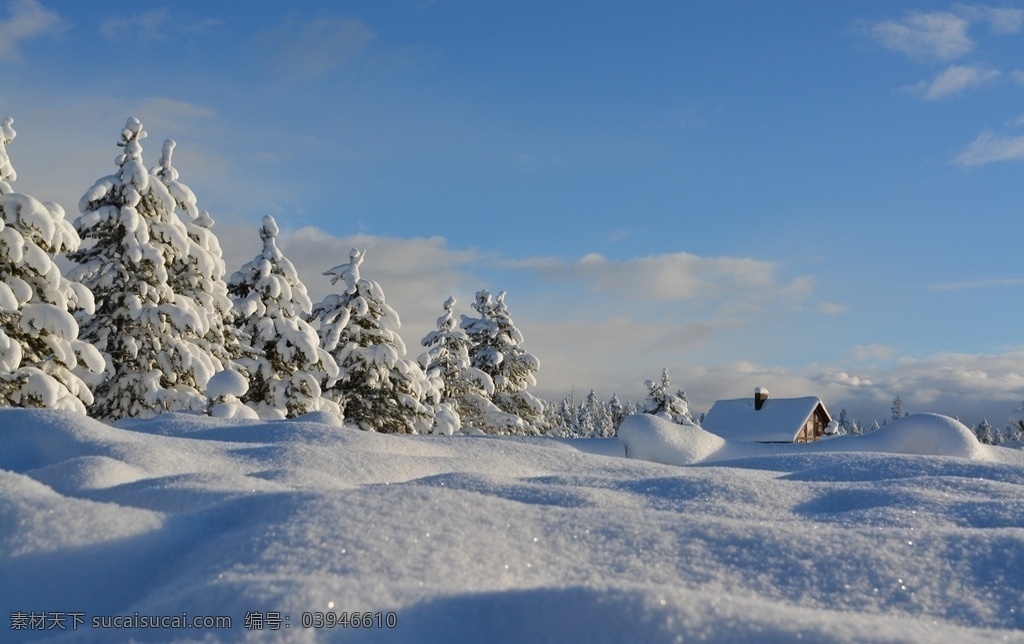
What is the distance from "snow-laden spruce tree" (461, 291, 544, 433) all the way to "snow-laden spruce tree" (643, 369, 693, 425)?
681 centimetres

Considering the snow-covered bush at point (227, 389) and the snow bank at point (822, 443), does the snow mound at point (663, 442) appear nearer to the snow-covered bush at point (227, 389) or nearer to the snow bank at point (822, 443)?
the snow bank at point (822, 443)

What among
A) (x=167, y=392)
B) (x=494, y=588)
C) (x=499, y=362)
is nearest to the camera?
(x=494, y=588)

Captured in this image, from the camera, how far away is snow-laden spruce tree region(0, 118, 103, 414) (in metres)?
13.2

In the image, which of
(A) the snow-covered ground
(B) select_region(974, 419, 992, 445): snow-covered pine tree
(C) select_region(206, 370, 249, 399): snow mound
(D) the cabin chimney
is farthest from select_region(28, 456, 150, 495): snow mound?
(B) select_region(974, 419, 992, 445): snow-covered pine tree

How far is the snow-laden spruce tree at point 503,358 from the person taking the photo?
29281 mm

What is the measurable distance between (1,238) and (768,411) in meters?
33.2

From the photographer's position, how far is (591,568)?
2.12 m

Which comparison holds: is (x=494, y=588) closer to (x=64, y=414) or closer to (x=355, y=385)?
(x=64, y=414)

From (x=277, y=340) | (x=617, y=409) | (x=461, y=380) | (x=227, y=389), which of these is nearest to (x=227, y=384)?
(x=227, y=389)

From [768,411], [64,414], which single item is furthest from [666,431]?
[768,411]

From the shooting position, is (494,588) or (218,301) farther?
(218,301)

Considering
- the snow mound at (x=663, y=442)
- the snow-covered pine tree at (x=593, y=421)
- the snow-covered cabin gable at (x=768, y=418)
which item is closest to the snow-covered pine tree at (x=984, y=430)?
the snow-covered pine tree at (x=593, y=421)

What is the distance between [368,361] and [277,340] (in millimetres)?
2735

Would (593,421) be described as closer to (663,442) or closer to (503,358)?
(503,358)
